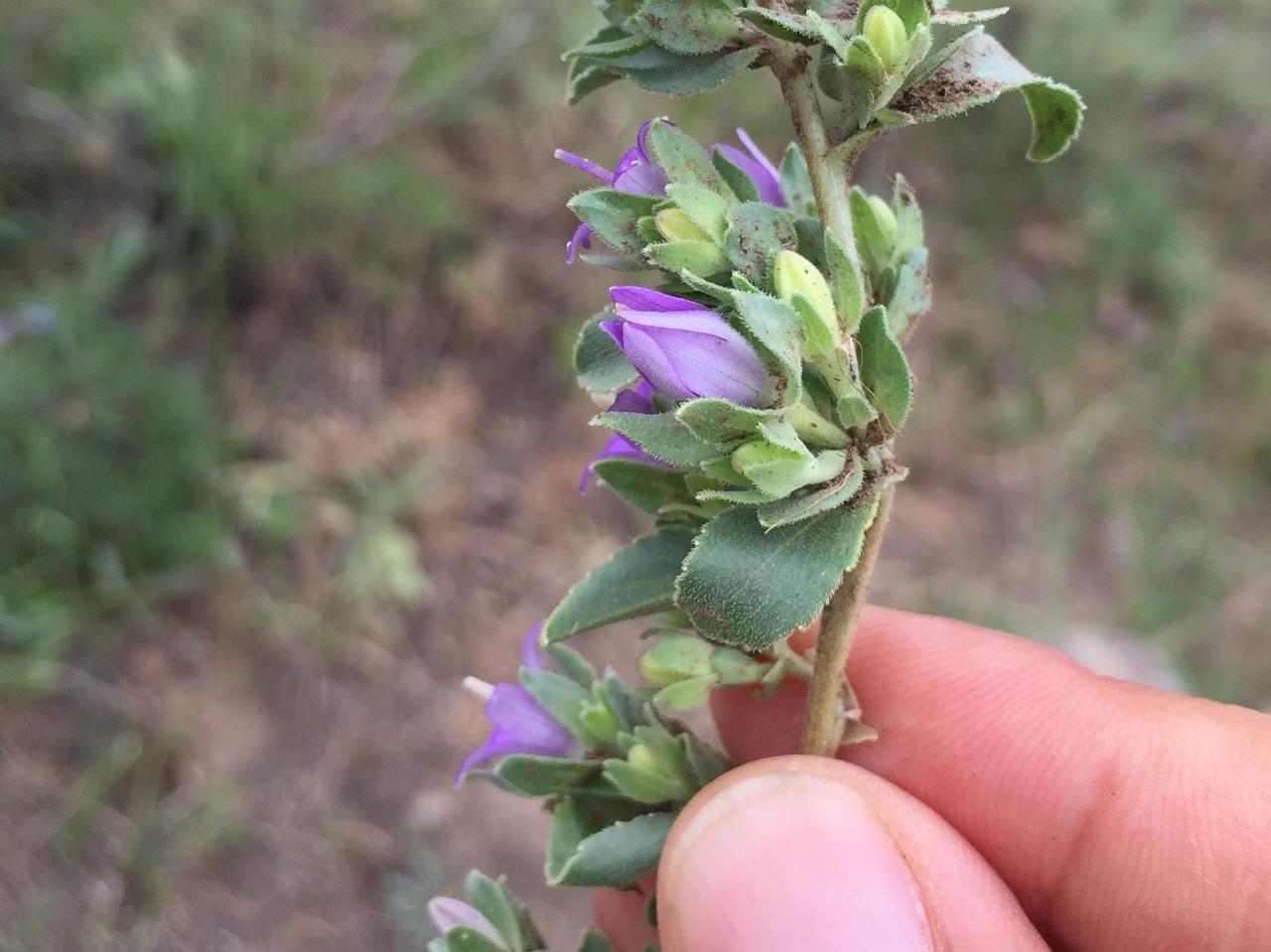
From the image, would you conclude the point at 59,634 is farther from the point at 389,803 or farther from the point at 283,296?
the point at 283,296

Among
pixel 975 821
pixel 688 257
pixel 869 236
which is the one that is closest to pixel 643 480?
pixel 688 257

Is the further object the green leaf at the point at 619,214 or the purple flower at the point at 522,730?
the purple flower at the point at 522,730

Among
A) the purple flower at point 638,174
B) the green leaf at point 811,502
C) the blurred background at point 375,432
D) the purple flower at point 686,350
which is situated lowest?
the blurred background at point 375,432

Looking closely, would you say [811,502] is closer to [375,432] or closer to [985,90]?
[985,90]

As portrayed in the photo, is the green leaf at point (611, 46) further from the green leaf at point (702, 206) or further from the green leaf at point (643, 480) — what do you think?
the green leaf at point (643, 480)

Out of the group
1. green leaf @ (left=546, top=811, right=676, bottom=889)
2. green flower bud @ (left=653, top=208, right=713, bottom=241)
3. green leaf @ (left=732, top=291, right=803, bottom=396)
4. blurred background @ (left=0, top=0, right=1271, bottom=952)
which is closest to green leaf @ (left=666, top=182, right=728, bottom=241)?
green flower bud @ (left=653, top=208, right=713, bottom=241)

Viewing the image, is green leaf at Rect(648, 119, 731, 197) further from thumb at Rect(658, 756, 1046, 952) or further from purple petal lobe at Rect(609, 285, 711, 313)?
thumb at Rect(658, 756, 1046, 952)

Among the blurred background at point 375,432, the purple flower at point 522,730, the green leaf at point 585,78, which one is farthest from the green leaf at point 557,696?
the blurred background at point 375,432
